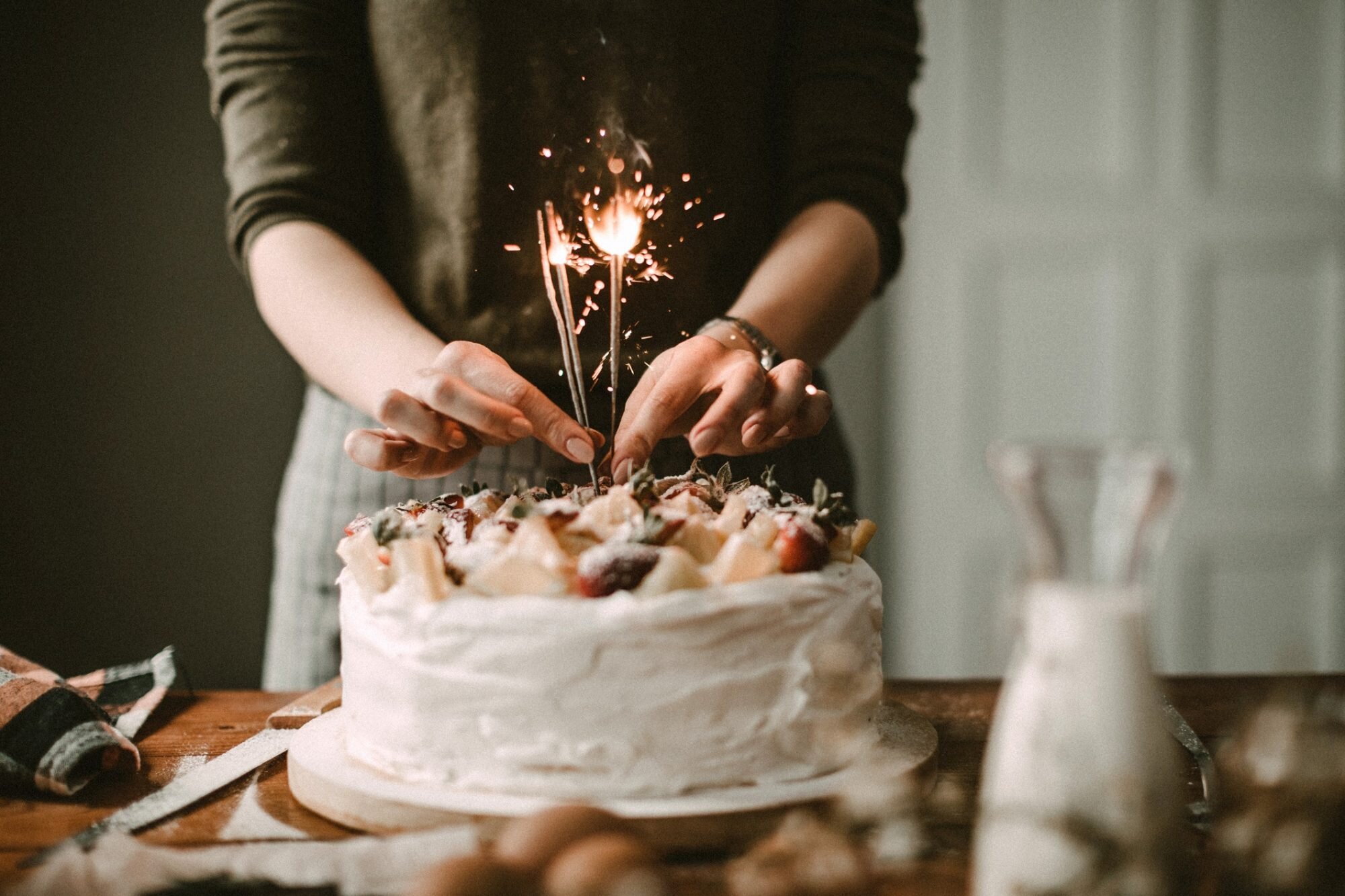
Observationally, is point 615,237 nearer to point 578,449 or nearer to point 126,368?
point 578,449

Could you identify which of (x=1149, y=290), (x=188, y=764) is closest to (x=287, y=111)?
(x=188, y=764)

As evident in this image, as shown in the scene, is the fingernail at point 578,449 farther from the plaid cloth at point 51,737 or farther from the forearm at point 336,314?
the plaid cloth at point 51,737

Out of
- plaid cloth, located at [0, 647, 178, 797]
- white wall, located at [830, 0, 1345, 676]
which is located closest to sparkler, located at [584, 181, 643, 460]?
plaid cloth, located at [0, 647, 178, 797]

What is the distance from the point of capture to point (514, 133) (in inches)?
61.3

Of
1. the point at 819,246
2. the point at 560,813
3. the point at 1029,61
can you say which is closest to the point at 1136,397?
the point at 1029,61

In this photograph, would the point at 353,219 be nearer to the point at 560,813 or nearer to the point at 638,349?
the point at 638,349

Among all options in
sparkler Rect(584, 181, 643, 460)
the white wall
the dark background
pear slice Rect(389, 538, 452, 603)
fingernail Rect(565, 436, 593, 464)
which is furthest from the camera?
the white wall

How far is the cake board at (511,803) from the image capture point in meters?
0.83

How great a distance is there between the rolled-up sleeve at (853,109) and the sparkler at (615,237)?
0.33 m

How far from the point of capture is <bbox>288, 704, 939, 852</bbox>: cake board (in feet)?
2.73

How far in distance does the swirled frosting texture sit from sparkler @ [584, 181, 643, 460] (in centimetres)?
40

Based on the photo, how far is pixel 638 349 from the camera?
1489 millimetres

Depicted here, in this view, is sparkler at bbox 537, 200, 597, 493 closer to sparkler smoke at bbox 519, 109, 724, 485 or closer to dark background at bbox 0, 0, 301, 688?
sparkler smoke at bbox 519, 109, 724, 485

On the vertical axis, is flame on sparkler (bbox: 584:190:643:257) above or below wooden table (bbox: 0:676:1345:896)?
above
